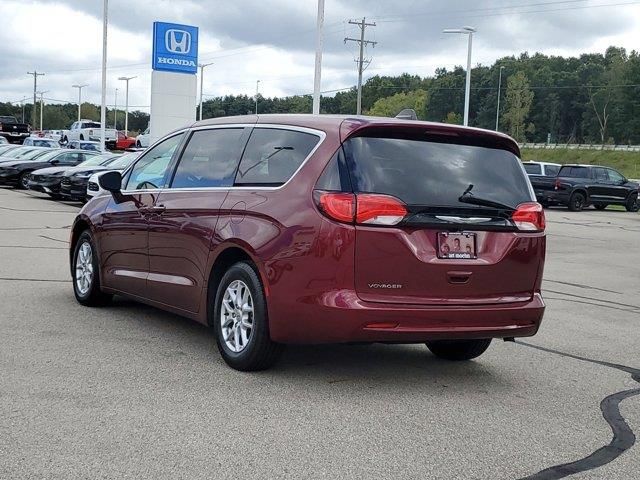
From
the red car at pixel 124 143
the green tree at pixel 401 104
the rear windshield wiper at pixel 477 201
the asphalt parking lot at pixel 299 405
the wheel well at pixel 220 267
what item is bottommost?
the asphalt parking lot at pixel 299 405

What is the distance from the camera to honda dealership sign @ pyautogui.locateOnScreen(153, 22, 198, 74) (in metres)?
35.3

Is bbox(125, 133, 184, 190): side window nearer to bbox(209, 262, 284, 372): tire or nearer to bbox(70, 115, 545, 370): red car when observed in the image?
bbox(70, 115, 545, 370): red car

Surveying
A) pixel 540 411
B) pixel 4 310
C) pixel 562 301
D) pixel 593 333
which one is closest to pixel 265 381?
pixel 540 411

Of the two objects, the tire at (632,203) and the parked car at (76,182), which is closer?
the parked car at (76,182)

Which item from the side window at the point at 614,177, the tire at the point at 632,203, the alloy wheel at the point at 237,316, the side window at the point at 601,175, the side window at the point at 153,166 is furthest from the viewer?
the tire at the point at 632,203

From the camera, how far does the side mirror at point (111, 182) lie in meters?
7.32

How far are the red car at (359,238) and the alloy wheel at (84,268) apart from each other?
75.4 inches

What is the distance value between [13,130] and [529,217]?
69.0 meters

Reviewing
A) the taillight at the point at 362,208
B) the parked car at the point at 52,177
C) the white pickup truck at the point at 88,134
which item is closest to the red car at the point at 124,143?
the white pickup truck at the point at 88,134

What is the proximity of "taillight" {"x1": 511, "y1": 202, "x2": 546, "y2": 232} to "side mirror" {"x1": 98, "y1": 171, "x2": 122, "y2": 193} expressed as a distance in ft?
11.9

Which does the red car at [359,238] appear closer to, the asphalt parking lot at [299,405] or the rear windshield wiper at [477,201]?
the rear windshield wiper at [477,201]

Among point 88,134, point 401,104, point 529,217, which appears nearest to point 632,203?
point 529,217

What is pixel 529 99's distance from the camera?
11306cm

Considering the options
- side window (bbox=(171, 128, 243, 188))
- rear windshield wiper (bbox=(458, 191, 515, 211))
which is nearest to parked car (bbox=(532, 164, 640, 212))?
side window (bbox=(171, 128, 243, 188))
